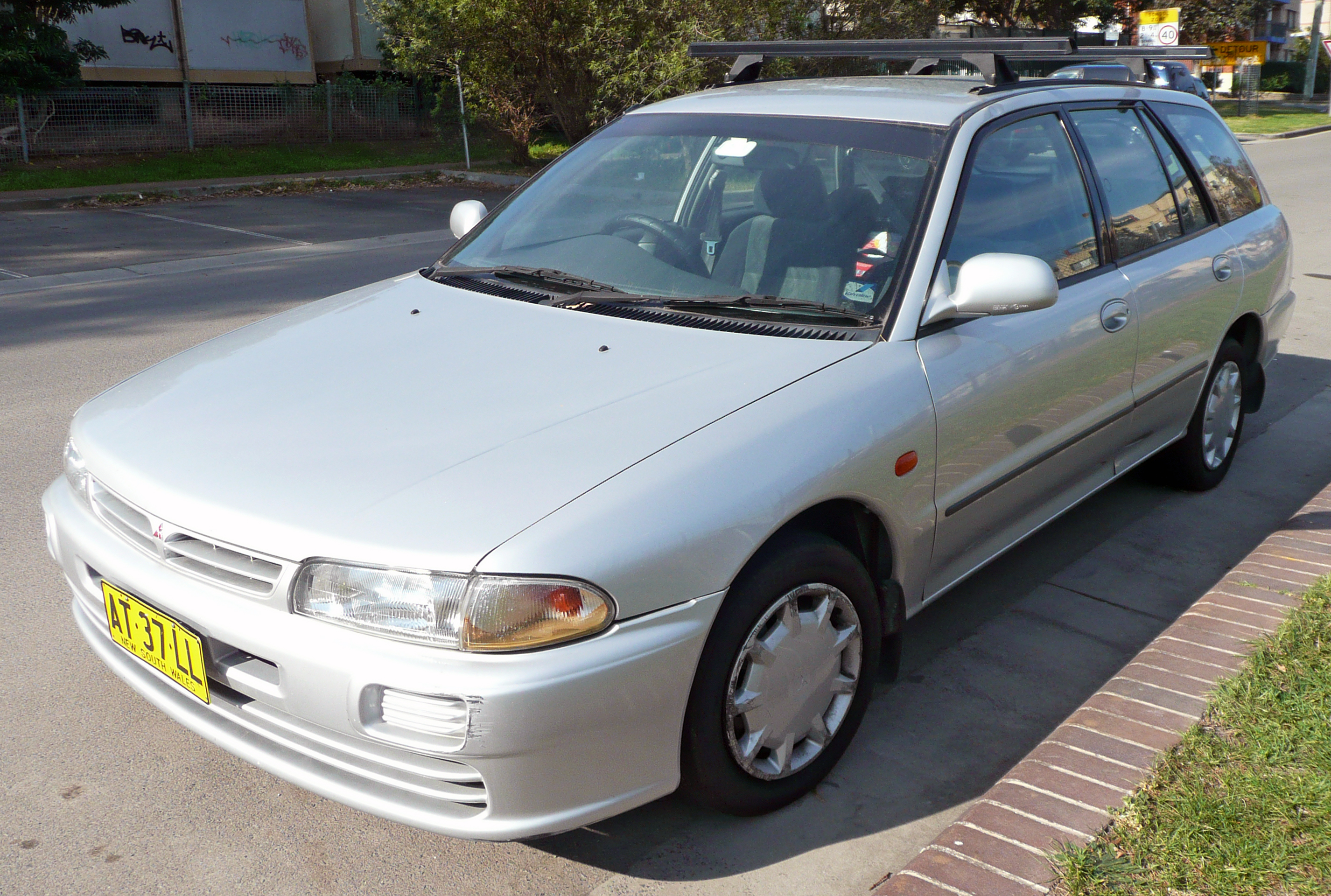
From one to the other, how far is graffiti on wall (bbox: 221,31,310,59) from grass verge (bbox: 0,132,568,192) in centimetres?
408

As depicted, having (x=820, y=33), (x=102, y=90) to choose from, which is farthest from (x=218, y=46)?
(x=820, y=33)

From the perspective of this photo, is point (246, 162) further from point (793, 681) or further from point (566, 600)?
point (566, 600)

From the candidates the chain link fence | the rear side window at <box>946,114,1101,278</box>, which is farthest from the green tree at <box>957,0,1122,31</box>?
the rear side window at <box>946,114,1101,278</box>

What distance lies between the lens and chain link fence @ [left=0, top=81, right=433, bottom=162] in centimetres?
1995

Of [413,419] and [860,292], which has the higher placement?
[860,292]

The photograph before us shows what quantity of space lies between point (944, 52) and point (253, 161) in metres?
19.7

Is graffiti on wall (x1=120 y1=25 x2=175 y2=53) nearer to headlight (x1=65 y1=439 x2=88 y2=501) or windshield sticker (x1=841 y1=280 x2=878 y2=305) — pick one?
headlight (x1=65 y1=439 x2=88 y2=501)

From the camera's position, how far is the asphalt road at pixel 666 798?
2598mm

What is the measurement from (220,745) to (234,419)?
750 mm

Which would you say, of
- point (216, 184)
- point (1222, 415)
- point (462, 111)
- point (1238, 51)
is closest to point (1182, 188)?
point (1222, 415)

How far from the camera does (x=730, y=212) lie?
349cm

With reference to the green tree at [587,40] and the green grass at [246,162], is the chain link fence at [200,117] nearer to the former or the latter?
the green grass at [246,162]

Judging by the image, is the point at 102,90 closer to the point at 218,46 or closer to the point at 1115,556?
the point at 218,46

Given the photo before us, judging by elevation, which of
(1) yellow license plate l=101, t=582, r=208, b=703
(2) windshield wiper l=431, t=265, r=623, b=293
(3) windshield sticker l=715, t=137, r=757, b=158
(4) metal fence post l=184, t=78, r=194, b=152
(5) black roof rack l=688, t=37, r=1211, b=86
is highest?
(4) metal fence post l=184, t=78, r=194, b=152
